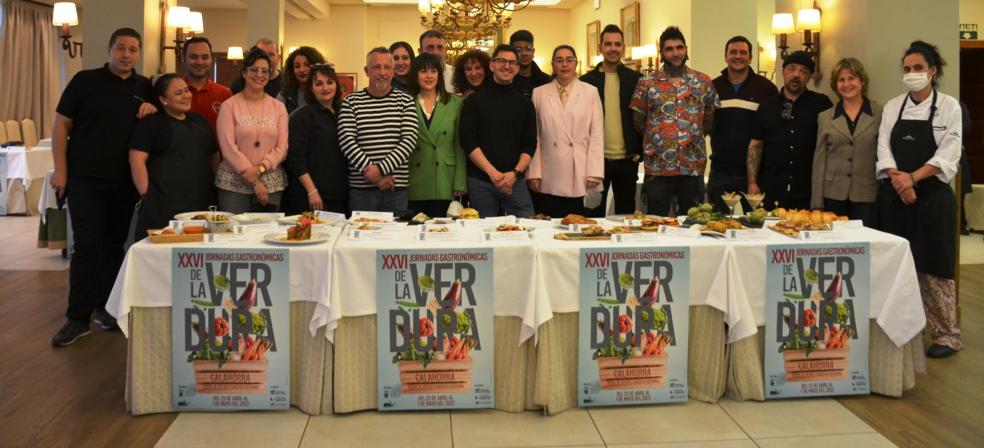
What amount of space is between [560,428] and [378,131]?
1.91m

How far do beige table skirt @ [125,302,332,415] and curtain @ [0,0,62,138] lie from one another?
11820 mm

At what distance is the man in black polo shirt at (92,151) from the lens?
4.37 m

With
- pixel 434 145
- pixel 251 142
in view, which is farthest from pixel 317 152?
pixel 434 145

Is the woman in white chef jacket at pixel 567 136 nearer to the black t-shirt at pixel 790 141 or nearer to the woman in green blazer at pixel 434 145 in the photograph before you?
the woman in green blazer at pixel 434 145

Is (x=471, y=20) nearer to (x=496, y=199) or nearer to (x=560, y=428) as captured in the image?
(x=496, y=199)

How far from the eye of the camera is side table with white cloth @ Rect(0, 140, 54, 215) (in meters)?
9.62

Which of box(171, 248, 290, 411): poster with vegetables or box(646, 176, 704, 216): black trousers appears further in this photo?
box(646, 176, 704, 216): black trousers

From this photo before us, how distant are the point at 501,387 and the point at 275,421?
85 centimetres

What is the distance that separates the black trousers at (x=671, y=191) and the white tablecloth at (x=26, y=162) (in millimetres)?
7399

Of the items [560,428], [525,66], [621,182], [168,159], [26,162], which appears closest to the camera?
[560,428]

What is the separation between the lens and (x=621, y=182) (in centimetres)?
504

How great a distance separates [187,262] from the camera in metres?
3.25

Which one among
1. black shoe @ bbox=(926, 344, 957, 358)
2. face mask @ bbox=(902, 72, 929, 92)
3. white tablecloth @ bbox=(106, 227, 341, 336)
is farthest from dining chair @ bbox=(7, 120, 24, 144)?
black shoe @ bbox=(926, 344, 957, 358)

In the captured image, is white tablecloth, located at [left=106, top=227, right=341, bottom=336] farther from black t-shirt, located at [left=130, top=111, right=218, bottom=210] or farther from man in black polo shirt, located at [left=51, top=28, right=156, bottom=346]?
man in black polo shirt, located at [left=51, top=28, right=156, bottom=346]
